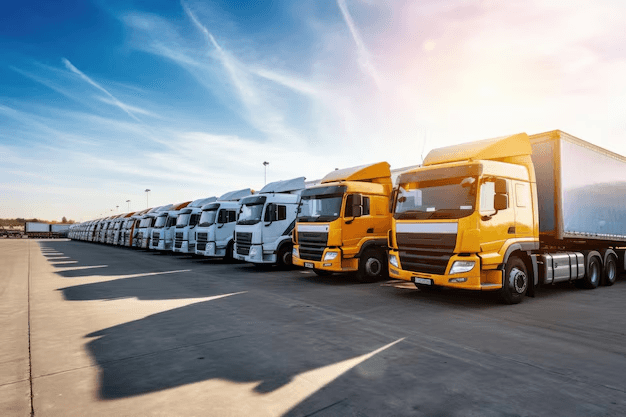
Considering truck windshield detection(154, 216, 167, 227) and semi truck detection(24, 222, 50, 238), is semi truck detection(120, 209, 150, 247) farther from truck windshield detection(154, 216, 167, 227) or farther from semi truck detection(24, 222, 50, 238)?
semi truck detection(24, 222, 50, 238)

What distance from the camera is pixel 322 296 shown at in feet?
29.9

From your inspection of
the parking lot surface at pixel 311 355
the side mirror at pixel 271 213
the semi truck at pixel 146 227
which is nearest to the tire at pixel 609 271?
the parking lot surface at pixel 311 355

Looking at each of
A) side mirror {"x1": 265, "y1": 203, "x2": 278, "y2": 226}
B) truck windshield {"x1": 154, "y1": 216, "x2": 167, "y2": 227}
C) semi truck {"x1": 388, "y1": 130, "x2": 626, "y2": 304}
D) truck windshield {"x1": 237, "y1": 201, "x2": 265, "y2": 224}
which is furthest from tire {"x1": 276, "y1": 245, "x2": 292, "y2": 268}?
truck windshield {"x1": 154, "y1": 216, "x2": 167, "y2": 227}

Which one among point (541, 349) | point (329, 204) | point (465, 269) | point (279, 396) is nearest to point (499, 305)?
point (465, 269)

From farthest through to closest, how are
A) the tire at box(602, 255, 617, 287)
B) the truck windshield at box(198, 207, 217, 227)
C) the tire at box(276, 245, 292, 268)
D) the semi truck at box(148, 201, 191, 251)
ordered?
the semi truck at box(148, 201, 191, 251)
the truck windshield at box(198, 207, 217, 227)
the tire at box(276, 245, 292, 268)
the tire at box(602, 255, 617, 287)

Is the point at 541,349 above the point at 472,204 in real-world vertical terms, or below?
below

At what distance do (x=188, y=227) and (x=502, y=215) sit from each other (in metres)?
15.8

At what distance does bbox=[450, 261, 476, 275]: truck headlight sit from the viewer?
7.44 metres

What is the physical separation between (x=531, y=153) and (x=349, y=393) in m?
7.57

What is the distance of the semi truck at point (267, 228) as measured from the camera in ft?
46.1

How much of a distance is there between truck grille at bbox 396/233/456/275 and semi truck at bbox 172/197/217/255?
1339 cm

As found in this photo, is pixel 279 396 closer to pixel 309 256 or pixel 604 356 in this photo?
pixel 604 356

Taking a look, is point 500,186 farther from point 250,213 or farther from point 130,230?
point 130,230

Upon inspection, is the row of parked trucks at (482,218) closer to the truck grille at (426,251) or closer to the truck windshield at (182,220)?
the truck grille at (426,251)
